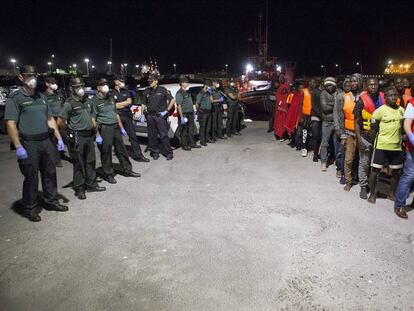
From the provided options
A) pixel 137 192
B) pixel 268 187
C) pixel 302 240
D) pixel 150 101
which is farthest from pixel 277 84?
pixel 302 240

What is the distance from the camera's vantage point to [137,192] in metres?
6.04

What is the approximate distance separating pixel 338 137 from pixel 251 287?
402 cm

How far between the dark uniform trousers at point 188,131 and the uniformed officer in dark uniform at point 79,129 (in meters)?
3.78

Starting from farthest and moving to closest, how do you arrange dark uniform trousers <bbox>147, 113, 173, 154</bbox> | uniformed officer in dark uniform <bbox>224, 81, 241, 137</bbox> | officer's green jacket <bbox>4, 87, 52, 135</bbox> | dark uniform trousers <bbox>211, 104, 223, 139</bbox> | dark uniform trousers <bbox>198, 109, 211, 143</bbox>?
uniformed officer in dark uniform <bbox>224, 81, 241, 137</bbox>, dark uniform trousers <bbox>211, 104, 223, 139</bbox>, dark uniform trousers <bbox>198, 109, 211, 143</bbox>, dark uniform trousers <bbox>147, 113, 173, 154</bbox>, officer's green jacket <bbox>4, 87, 52, 135</bbox>

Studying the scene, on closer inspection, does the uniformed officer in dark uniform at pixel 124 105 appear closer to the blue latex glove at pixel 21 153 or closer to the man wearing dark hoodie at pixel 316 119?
the blue latex glove at pixel 21 153

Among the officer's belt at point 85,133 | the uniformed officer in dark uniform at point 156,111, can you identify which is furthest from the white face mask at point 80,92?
the uniformed officer in dark uniform at point 156,111

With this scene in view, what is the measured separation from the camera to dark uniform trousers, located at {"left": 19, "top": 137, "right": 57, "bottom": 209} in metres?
4.61

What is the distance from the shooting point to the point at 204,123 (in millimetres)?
9984

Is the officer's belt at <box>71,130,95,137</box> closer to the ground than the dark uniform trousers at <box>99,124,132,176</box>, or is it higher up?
higher up

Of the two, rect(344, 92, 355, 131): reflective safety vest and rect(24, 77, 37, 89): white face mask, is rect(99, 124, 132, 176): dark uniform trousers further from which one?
rect(344, 92, 355, 131): reflective safety vest

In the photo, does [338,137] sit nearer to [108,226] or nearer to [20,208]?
[108,226]

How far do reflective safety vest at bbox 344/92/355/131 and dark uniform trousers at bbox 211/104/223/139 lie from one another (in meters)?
5.01

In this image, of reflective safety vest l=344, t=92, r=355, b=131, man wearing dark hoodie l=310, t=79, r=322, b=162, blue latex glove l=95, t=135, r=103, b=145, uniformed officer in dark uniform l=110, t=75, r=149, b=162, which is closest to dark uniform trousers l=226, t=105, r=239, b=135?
man wearing dark hoodie l=310, t=79, r=322, b=162

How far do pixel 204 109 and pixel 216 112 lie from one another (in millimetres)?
914
